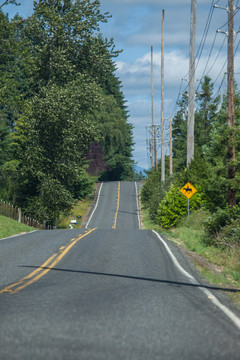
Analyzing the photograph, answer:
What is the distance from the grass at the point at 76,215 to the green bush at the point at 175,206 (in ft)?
36.4

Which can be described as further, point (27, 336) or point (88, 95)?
point (88, 95)

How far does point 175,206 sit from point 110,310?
87.5ft

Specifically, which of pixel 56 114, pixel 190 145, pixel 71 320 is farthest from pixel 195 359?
pixel 56 114

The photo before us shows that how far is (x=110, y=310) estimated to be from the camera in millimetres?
7570

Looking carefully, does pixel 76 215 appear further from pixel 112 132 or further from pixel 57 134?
pixel 112 132

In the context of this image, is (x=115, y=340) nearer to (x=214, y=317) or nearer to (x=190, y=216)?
(x=214, y=317)

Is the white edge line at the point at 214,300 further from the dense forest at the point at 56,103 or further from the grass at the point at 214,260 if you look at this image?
the dense forest at the point at 56,103

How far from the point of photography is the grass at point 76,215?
5220 cm

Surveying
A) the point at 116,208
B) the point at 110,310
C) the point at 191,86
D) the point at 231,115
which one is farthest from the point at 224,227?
the point at 116,208

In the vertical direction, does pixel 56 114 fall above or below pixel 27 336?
above

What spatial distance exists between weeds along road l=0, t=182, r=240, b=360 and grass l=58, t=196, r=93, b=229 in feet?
98.5

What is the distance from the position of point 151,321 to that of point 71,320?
110cm

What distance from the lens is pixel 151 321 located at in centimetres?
689

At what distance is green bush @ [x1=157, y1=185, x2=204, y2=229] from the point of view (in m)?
33.6
